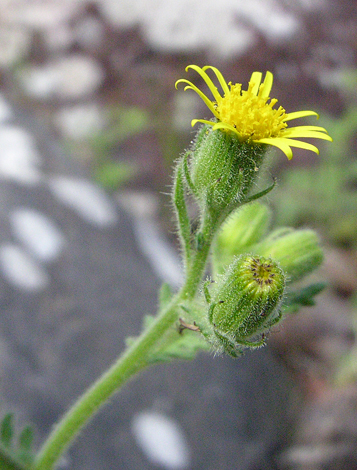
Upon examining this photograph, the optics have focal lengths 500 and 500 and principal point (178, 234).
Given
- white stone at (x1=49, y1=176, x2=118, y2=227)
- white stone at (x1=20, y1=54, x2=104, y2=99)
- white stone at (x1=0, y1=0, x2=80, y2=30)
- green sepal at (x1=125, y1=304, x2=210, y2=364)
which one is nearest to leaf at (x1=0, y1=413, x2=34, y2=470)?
green sepal at (x1=125, y1=304, x2=210, y2=364)

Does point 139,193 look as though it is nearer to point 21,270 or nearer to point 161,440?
point 21,270

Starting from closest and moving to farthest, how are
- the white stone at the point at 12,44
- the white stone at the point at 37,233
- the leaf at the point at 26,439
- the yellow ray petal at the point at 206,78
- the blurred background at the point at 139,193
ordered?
the yellow ray petal at the point at 206,78
the leaf at the point at 26,439
the blurred background at the point at 139,193
the white stone at the point at 37,233
the white stone at the point at 12,44

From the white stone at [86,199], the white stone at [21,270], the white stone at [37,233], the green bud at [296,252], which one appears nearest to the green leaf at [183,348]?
the green bud at [296,252]

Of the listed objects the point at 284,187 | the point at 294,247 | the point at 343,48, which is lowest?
the point at 294,247

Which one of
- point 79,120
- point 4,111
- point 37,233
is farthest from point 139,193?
point 37,233

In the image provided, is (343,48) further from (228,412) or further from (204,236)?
(204,236)

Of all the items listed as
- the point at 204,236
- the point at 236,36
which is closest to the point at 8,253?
the point at 204,236

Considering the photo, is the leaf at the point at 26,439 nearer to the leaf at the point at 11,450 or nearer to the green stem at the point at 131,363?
the leaf at the point at 11,450
